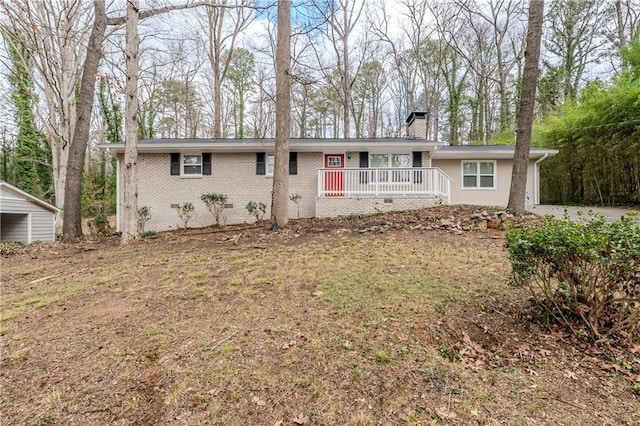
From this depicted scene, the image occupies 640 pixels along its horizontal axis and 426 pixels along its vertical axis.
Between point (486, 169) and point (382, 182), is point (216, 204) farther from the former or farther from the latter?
point (486, 169)

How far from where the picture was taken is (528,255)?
2.93 meters

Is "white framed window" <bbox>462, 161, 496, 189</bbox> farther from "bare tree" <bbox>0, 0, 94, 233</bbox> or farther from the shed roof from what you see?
the shed roof

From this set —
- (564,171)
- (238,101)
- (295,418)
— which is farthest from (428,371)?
(238,101)

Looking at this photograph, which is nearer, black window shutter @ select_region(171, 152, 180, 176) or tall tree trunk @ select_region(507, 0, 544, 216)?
tall tree trunk @ select_region(507, 0, 544, 216)

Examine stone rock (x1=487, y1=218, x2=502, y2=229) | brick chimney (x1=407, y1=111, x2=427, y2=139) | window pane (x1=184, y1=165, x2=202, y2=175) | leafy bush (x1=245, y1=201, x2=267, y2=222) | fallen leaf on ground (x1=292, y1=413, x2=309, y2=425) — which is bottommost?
A: fallen leaf on ground (x1=292, y1=413, x2=309, y2=425)

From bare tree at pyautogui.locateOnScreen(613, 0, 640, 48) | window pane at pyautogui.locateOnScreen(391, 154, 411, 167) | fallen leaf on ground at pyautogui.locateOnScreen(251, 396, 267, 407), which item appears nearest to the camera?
fallen leaf on ground at pyautogui.locateOnScreen(251, 396, 267, 407)

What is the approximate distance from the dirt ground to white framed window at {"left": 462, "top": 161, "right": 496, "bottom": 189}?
9.11 metres

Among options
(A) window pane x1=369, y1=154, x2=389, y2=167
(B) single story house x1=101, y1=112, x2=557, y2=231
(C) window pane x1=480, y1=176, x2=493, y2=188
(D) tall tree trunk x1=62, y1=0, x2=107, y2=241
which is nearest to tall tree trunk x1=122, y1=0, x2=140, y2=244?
(D) tall tree trunk x1=62, y1=0, x2=107, y2=241

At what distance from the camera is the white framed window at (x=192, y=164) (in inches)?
460

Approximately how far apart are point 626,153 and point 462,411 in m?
13.9

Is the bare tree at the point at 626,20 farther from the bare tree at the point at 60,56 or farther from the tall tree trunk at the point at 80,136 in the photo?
the bare tree at the point at 60,56

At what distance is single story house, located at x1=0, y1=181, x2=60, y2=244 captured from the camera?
9688mm

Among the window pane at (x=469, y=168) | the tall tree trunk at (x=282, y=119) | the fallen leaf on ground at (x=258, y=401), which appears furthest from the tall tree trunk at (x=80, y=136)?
the window pane at (x=469, y=168)

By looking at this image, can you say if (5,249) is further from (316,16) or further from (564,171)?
(564,171)
